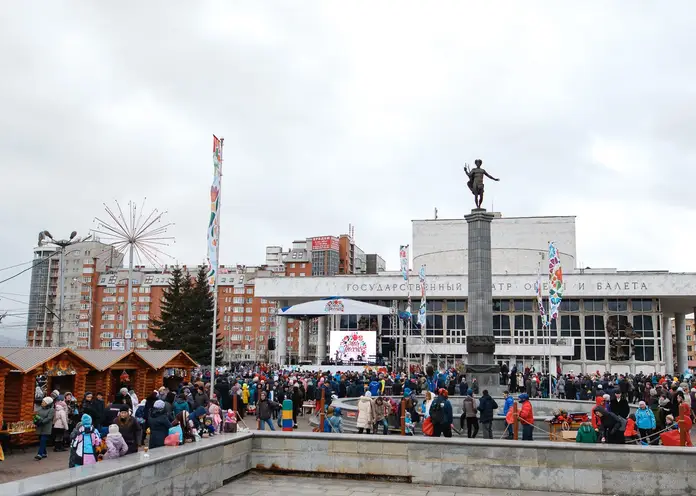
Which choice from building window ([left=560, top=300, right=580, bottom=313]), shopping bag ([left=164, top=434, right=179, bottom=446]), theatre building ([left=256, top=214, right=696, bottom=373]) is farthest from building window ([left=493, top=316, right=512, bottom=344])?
shopping bag ([left=164, top=434, right=179, bottom=446])

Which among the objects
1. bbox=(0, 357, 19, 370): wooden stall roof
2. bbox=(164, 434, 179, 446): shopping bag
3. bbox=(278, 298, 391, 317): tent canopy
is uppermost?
bbox=(278, 298, 391, 317): tent canopy

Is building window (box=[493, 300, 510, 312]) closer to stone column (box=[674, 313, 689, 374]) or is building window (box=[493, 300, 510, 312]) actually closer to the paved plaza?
stone column (box=[674, 313, 689, 374])

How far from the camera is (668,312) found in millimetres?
75688

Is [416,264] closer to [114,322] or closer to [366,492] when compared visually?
[366,492]

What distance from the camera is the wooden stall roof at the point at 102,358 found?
22.0 meters

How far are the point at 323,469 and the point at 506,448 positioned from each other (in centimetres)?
362

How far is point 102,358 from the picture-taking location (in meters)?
23.0

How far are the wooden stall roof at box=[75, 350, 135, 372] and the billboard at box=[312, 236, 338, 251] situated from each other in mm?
117791

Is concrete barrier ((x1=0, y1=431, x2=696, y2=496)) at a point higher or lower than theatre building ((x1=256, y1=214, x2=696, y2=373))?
lower

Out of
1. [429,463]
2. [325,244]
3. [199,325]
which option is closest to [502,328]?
[199,325]

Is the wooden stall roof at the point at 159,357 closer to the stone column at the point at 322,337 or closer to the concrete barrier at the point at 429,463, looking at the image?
the concrete barrier at the point at 429,463

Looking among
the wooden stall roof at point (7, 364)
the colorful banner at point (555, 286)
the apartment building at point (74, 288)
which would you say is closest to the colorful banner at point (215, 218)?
the wooden stall roof at point (7, 364)

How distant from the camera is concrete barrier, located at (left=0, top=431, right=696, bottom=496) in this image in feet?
37.3

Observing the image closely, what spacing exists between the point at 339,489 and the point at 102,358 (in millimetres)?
13473
